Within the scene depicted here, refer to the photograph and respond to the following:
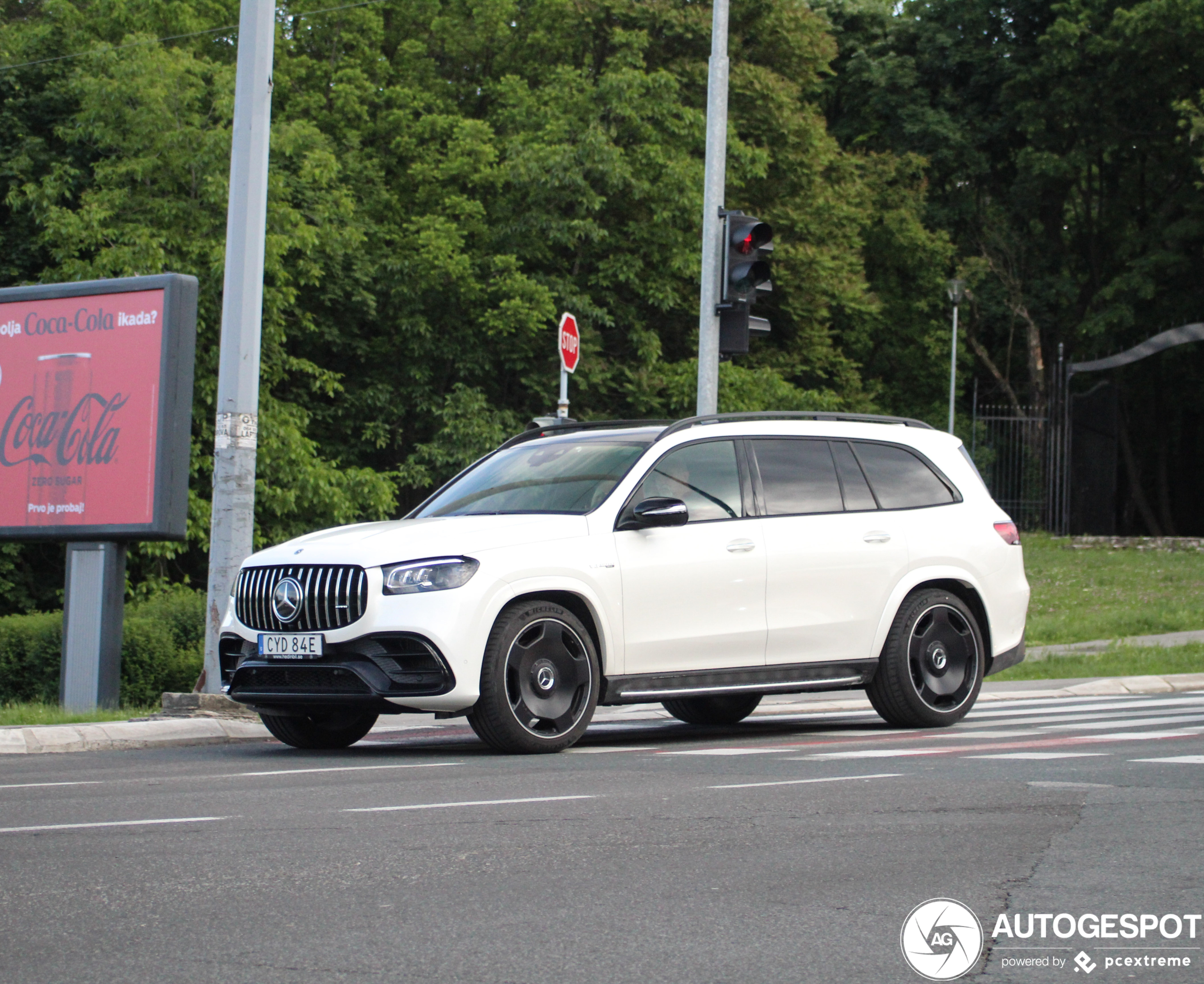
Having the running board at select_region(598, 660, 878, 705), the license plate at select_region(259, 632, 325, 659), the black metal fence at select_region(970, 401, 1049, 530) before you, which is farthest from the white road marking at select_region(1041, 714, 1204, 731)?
the black metal fence at select_region(970, 401, 1049, 530)

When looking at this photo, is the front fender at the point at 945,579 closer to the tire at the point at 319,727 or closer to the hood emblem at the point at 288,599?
the tire at the point at 319,727

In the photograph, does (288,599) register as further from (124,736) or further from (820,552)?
(820,552)

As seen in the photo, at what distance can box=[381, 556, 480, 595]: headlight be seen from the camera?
340 inches

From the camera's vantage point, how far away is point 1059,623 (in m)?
22.3

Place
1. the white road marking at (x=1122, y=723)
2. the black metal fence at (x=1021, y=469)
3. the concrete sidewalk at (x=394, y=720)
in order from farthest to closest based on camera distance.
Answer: the black metal fence at (x=1021, y=469), the white road marking at (x=1122, y=723), the concrete sidewalk at (x=394, y=720)

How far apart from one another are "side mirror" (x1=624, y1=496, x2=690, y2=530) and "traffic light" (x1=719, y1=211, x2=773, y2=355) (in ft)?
19.0

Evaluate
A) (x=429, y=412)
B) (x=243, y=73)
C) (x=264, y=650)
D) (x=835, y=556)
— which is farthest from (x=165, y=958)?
(x=429, y=412)

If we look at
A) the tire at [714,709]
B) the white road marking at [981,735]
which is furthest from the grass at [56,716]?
the white road marking at [981,735]

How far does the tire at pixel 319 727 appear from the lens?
9.92 metres

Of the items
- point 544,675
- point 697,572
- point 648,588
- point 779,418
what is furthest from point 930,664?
point 544,675

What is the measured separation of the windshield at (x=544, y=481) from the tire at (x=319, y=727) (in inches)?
50.1

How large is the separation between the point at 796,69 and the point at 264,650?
115 ft

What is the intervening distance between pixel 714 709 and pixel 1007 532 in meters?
2.37

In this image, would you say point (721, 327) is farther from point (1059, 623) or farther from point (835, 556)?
point (1059, 623)
